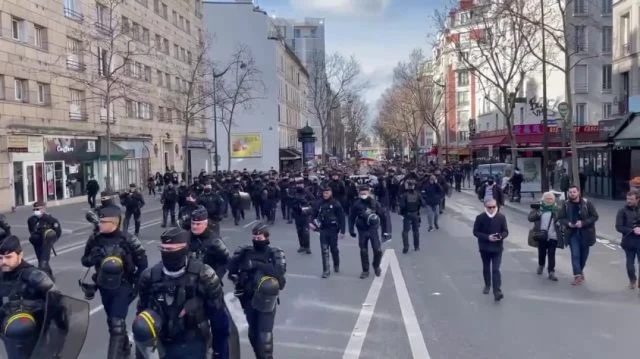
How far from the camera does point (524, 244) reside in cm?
1620

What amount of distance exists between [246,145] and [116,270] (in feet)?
184

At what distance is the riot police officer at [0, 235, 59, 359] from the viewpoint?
512cm

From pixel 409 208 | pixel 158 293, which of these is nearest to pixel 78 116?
pixel 409 208

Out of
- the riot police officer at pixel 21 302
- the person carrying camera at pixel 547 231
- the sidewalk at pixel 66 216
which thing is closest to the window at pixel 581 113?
the sidewalk at pixel 66 216

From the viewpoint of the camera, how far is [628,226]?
33.8 ft

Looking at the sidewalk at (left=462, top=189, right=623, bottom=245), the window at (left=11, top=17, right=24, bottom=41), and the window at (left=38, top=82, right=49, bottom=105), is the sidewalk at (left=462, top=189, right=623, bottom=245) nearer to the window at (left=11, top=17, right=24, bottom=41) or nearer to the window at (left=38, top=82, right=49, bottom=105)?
the window at (left=38, top=82, right=49, bottom=105)

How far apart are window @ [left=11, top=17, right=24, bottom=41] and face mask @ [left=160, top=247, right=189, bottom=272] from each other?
26631mm

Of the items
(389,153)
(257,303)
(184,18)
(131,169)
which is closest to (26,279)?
(257,303)

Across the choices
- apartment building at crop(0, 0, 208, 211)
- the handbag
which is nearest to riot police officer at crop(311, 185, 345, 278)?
the handbag

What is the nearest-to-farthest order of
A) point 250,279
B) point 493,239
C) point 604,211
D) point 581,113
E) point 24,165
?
point 250,279, point 493,239, point 604,211, point 24,165, point 581,113

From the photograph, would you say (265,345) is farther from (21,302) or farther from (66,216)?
(66,216)

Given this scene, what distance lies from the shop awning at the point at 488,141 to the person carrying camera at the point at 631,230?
1396 inches

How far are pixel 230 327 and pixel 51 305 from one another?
1.46 metres

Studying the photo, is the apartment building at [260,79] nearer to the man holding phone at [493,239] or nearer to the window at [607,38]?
Result: the window at [607,38]
